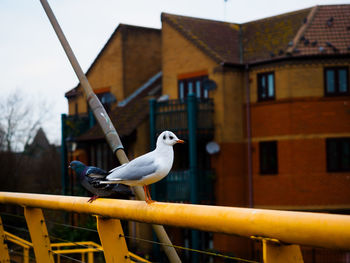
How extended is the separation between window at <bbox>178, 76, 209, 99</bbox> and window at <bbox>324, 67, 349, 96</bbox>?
17.2 ft

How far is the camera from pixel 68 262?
16672 mm

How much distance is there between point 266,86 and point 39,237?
20.2m

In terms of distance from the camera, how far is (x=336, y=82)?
2272 centimetres

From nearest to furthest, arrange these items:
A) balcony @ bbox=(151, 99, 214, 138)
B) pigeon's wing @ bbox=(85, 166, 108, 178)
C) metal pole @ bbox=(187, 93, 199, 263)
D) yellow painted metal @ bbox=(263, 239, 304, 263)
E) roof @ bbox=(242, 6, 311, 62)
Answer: yellow painted metal @ bbox=(263, 239, 304, 263), pigeon's wing @ bbox=(85, 166, 108, 178), metal pole @ bbox=(187, 93, 199, 263), balcony @ bbox=(151, 99, 214, 138), roof @ bbox=(242, 6, 311, 62)

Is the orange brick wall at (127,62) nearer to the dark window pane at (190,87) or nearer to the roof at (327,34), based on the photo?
the dark window pane at (190,87)

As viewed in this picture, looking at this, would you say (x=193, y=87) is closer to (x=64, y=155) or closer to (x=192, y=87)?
(x=192, y=87)

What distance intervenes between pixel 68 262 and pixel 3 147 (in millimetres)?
15748

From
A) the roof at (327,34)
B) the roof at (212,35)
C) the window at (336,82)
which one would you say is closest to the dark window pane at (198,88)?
the roof at (212,35)

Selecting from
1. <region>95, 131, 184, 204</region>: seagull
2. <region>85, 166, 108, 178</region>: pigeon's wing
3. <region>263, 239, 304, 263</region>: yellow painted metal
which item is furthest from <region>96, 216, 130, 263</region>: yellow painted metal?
<region>263, 239, 304, 263</region>: yellow painted metal

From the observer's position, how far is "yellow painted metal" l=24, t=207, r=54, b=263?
4180 millimetres

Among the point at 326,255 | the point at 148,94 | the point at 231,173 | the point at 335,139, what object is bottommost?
the point at 326,255

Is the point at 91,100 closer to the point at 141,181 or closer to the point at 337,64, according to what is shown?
the point at 141,181

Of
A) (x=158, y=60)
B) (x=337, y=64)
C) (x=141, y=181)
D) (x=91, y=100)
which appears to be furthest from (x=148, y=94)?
(x=141, y=181)

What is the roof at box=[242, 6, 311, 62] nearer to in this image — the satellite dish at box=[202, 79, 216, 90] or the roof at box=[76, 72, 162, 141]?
the satellite dish at box=[202, 79, 216, 90]
